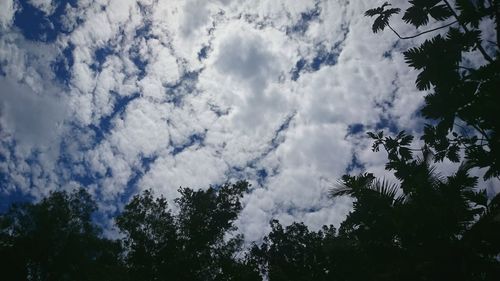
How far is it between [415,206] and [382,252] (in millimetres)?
1551

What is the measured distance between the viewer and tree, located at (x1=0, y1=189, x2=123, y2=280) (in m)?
28.6

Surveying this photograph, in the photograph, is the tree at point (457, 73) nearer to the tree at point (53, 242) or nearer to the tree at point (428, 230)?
the tree at point (428, 230)

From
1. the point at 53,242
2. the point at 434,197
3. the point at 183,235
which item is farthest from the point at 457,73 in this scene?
the point at 53,242

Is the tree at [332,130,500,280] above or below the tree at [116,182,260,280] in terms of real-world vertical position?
below

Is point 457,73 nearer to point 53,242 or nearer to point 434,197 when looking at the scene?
point 434,197

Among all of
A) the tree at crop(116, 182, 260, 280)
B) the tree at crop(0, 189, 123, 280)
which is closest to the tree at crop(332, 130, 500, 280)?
the tree at crop(116, 182, 260, 280)

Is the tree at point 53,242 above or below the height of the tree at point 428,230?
above

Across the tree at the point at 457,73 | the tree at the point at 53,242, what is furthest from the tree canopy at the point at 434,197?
the tree at the point at 53,242

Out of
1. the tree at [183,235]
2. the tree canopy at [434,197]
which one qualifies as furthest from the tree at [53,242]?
the tree canopy at [434,197]

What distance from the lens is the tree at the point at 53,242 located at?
93.9 ft

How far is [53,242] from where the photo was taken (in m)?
29.9

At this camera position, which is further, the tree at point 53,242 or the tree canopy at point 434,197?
the tree at point 53,242

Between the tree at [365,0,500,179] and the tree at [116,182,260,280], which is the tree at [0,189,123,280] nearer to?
the tree at [116,182,260,280]

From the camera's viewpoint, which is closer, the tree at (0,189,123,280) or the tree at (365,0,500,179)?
the tree at (365,0,500,179)
